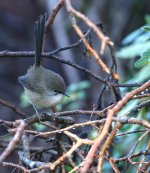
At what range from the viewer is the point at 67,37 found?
7.87m

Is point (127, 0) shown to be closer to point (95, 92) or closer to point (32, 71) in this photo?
point (95, 92)

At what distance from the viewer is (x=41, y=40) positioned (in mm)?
2926

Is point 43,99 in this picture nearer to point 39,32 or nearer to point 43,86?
point 43,86

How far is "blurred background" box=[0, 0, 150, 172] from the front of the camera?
21.4ft

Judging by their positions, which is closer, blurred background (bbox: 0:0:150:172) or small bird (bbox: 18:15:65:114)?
small bird (bbox: 18:15:65:114)

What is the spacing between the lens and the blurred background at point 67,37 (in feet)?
21.4

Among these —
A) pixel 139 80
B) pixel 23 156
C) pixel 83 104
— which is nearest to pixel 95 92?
pixel 83 104

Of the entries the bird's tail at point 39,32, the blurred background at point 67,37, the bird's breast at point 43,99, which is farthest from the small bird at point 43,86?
the blurred background at point 67,37

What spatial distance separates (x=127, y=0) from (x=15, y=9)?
138 inches

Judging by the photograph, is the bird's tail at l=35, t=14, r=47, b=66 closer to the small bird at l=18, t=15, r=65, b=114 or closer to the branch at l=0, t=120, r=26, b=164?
the small bird at l=18, t=15, r=65, b=114

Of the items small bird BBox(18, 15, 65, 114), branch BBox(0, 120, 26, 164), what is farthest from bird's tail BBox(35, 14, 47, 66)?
branch BBox(0, 120, 26, 164)

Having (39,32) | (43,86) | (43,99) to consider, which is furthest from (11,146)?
(43,86)

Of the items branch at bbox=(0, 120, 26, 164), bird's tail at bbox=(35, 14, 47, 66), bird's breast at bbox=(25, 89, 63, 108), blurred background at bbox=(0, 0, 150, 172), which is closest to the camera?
branch at bbox=(0, 120, 26, 164)

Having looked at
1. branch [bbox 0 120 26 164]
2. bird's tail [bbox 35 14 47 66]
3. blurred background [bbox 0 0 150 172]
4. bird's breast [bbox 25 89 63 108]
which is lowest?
branch [bbox 0 120 26 164]
